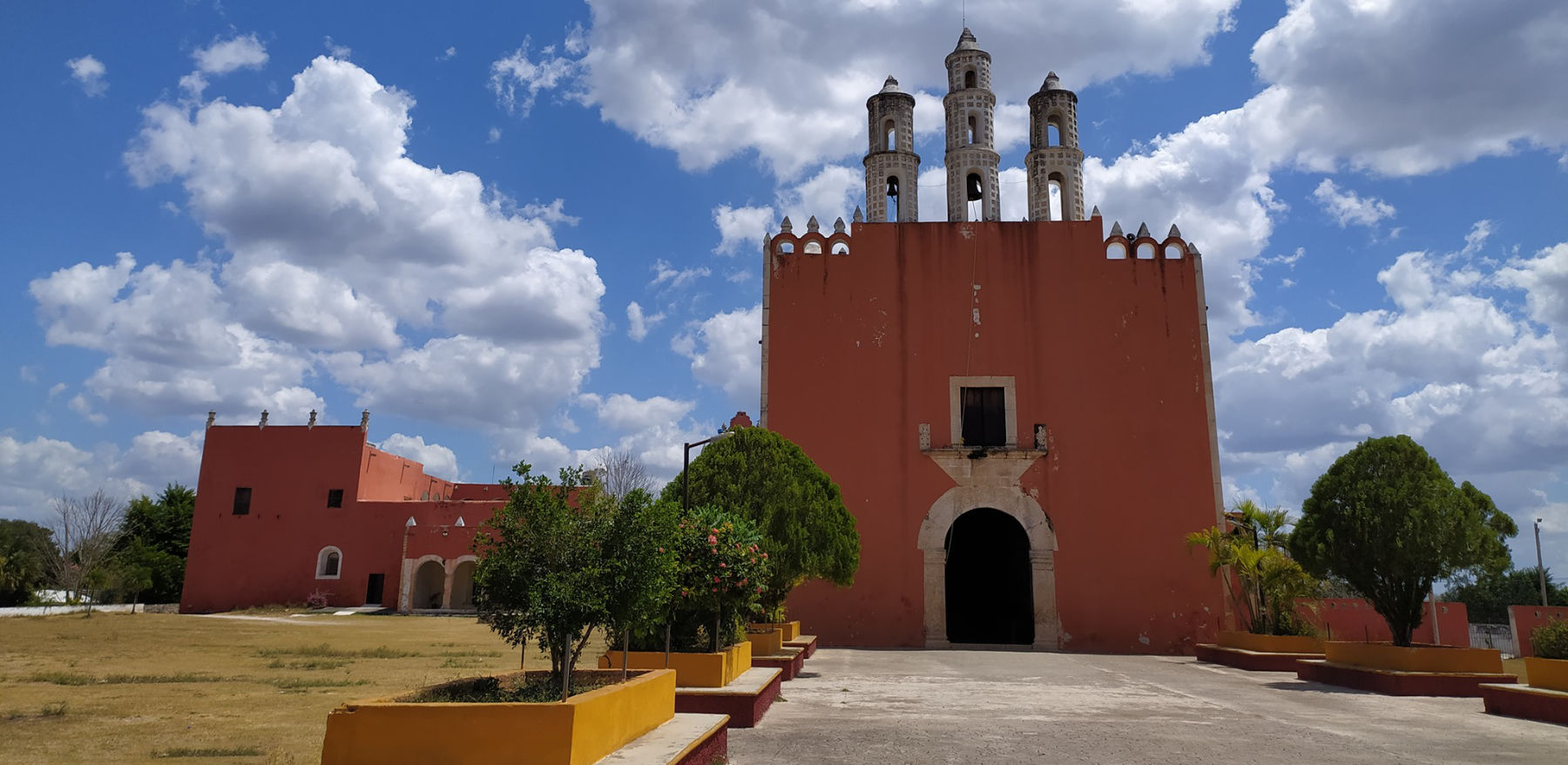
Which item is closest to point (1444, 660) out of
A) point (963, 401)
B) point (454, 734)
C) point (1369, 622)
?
point (963, 401)

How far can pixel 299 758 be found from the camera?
6.17 meters

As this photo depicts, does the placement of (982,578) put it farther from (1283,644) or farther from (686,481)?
(686,481)

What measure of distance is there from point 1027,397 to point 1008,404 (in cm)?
41

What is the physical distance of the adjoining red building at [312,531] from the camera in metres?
29.9

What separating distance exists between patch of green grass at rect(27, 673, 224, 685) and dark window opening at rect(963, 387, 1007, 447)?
12655mm

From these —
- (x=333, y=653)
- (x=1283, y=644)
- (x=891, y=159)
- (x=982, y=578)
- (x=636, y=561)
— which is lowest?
(x=333, y=653)

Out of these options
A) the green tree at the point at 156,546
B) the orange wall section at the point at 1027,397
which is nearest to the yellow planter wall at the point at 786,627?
the orange wall section at the point at 1027,397

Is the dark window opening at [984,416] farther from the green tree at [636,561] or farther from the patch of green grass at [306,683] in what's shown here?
the green tree at [636,561]

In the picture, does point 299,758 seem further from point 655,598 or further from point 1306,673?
point 1306,673

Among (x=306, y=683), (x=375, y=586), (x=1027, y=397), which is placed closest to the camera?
(x=306, y=683)

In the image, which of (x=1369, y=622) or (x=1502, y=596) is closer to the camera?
(x=1369, y=622)

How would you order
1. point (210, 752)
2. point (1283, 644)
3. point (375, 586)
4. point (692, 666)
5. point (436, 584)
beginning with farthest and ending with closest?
point (436, 584) < point (375, 586) < point (1283, 644) < point (692, 666) < point (210, 752)

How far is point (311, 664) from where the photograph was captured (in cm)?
1282

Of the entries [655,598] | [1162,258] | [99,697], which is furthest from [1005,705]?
[1162,258]
